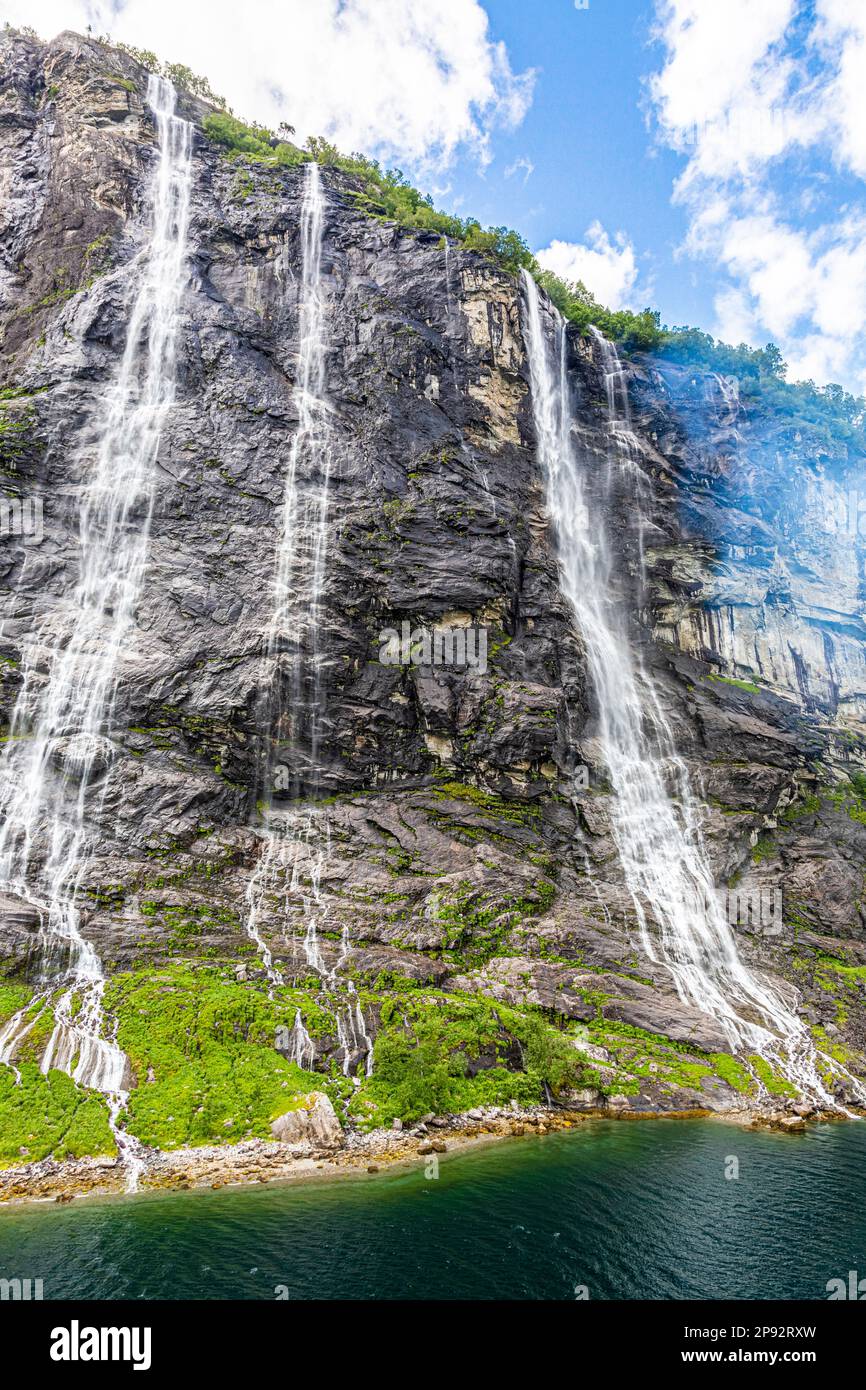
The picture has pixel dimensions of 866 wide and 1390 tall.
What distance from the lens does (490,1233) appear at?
1600cm

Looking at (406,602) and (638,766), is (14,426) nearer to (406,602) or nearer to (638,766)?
(406,602)

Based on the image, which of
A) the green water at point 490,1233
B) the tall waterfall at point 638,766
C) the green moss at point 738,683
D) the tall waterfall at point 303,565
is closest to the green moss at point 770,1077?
the tall waterfall at point 638,766

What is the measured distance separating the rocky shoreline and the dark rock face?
400 cm

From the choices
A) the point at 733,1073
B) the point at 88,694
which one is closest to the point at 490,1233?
the point at 733,1073

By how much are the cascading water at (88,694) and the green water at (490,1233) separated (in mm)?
4010

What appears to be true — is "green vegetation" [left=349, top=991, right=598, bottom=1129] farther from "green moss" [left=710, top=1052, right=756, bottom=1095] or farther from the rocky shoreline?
"green moss" [left=710, top=1052, right=756, bottom=1095]

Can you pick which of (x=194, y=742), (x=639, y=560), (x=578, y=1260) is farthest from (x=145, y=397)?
(x=578, y=1260)

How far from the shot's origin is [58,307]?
42.4 m

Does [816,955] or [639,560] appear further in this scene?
[639,560]

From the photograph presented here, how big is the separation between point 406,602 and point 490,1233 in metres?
26.6

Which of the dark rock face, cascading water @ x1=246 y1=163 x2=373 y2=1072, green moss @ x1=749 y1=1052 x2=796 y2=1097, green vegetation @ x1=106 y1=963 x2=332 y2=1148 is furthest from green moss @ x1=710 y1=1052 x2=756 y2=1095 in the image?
green vegetation @ x1=106 y1=963 x2=332 y2=1148
